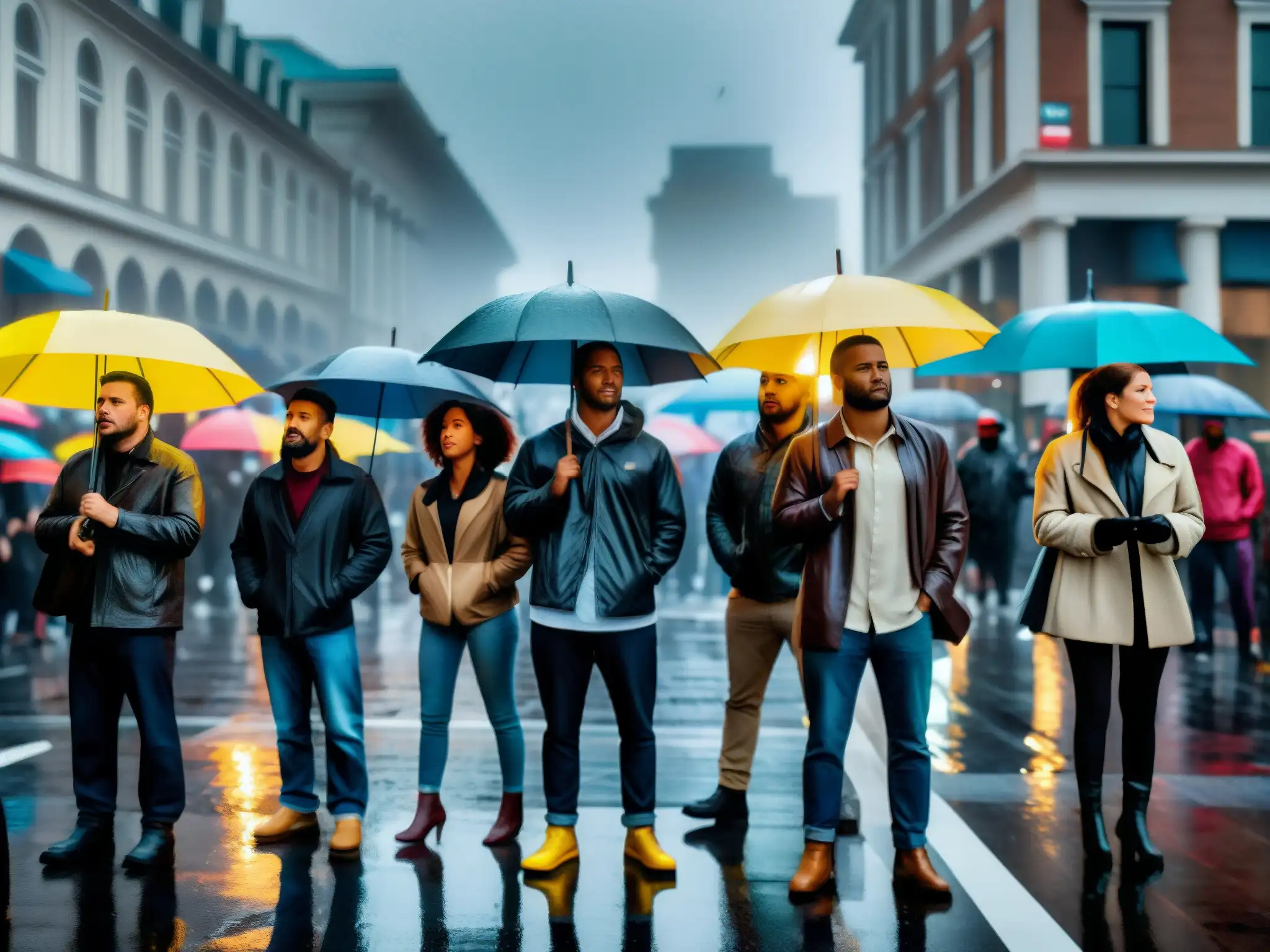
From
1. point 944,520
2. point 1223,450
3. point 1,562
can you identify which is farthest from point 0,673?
point 1223,450

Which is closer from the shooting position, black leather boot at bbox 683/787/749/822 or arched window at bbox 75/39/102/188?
black leather boot at bbox 683/787/749/822

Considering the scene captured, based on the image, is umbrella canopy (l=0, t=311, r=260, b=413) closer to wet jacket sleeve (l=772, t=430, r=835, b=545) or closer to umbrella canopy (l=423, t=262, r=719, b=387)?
umbrella canopy (l=423, t=262, r=719, b=387)

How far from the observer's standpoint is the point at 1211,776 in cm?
699

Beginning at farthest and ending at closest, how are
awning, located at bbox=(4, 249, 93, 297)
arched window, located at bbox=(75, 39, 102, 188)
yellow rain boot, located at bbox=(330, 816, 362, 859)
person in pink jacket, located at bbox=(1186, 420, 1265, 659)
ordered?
1. arched window, located at bbox=(75, 39, 102, 188)
2. awning, located at bbox=(4, 249, 93, 297)
3. person in pink jacket, located at bbox=(1186, 420, 1265, 659)
4. yellow rain boot, located at bbox=(330, 816, 362, 859)

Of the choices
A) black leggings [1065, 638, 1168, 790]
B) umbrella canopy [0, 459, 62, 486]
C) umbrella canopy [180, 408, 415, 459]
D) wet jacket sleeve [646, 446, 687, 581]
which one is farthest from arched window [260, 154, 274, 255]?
black leggings [1065, 638, 1168, 790]

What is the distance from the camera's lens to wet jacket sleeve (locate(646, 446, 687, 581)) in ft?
17.0

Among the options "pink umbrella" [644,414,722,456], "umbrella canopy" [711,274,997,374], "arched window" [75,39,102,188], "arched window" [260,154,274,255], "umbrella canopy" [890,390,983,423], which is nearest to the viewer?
"umbrella canopy" [711,274,997,374]

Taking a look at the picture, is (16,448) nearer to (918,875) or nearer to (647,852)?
(647,852)

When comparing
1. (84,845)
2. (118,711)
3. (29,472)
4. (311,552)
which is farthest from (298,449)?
(29,472)

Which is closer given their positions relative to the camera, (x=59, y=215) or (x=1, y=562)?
(x=1, y=562)

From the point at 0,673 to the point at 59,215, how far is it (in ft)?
38.6

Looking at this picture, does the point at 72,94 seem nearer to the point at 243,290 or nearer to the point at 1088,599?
the point at 243,290

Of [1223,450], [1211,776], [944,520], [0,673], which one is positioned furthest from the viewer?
[1223,450]

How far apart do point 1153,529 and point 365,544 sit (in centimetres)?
328
